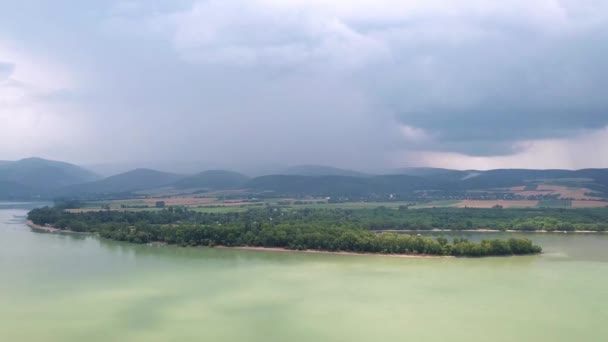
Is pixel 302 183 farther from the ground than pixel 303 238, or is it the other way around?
pixel 302 183

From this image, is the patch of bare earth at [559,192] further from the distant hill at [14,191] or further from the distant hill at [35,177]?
the distant hill at [35,177]

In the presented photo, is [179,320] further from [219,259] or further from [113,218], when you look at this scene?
[113,218]

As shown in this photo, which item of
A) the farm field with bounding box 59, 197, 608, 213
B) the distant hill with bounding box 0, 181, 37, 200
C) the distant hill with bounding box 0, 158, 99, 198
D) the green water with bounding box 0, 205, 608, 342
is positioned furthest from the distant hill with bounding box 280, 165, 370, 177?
the green water with bounding box 0, 205, 608, 342

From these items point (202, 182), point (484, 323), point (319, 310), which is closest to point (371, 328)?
point (319, 310)

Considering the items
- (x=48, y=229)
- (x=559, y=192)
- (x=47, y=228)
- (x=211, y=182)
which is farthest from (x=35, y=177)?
(x=559, y=192)

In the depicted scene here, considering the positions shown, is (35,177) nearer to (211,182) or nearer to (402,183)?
(211,182)

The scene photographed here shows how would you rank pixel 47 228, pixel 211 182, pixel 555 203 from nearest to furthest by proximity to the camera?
pixel 47 228 → pixel 555 203 → pixel 211 182
